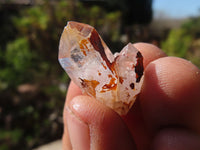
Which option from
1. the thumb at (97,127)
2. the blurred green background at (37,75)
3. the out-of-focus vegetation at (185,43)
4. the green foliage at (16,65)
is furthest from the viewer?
the out-of-focus vegetation at (185,43)

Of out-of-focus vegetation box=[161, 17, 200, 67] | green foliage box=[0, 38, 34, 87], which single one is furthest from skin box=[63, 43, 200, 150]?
out-of-focus vegetation box=[161, 17, 200, 67]

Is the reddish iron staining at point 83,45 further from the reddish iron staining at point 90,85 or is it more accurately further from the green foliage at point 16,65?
the green foliage at point 16,65

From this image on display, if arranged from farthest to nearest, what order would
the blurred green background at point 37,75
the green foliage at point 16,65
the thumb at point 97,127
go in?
the green foliage at point 16,65
the blurred green background at point 37,75
the thumb at point 97,127

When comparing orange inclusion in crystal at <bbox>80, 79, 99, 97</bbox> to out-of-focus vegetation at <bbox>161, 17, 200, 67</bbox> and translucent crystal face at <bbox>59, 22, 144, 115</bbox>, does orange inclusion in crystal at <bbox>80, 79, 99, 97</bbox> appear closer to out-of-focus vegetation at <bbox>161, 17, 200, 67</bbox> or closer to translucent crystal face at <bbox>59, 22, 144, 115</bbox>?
translucent crystal face at <bbox>59, 22, 144, 115</bbox>

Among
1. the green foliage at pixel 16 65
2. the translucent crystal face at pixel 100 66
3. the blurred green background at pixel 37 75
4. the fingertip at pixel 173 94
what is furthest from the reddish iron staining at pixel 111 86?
the green foliage at pixel 16 65

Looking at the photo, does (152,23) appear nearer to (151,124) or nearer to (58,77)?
(58,77)

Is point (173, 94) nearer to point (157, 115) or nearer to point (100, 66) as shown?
point (157, 115)

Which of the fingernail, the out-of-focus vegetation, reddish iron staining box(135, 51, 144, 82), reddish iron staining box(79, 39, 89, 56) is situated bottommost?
the out-of-focus vegetation
